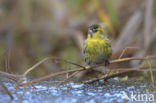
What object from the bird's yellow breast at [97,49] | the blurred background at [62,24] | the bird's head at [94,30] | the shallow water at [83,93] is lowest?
the shallow water at [83,93]

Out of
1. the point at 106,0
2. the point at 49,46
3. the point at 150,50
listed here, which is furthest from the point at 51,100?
the point at 49,46

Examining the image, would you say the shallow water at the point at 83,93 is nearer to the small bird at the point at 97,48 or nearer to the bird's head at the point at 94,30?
the small bird at the point at 97,48

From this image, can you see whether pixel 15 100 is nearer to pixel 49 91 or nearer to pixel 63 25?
pixel 49 91

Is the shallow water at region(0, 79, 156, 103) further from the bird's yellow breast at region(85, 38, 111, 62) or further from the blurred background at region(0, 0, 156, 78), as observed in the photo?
the blurred background at region(0, 0, 156, 78)

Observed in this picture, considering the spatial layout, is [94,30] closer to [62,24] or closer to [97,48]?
[97,48]

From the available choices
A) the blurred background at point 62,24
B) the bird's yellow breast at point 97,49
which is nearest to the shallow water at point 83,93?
the bird's yellow breast at point 97,49

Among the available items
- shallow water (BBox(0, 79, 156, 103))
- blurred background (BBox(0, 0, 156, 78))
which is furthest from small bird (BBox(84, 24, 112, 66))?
blurred background (BBox(0, 0, 156, 78))
